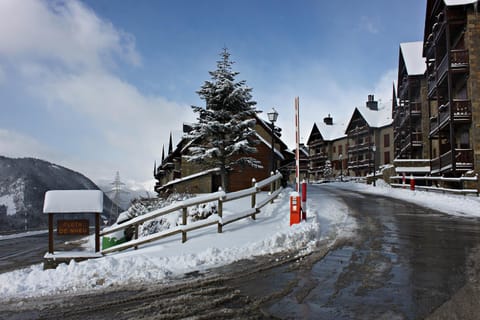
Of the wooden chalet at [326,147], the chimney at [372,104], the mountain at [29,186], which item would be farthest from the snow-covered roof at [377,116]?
the mountain at [29,186]

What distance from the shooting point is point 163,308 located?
4793 millimetres

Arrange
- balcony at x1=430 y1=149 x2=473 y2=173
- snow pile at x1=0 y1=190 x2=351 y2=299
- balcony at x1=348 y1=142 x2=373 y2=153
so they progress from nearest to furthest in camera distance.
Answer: snow pile at x1=0 y1=190 x2=351 y2=299
balcony at x1=430 y1=149 x2=473 y2=173
balcony at x1=348 y1=142 x2=373 y2=153

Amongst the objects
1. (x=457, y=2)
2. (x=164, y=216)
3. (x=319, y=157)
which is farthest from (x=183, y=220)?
(x=319, y=157)

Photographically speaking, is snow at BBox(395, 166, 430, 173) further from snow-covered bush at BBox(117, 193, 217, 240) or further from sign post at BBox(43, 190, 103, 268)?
sign post at BBox(43, 190, 103, 268)

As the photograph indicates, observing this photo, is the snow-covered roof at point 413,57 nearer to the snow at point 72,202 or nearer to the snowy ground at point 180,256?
the snowy ground at point 180,256

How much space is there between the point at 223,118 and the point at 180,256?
1385cm

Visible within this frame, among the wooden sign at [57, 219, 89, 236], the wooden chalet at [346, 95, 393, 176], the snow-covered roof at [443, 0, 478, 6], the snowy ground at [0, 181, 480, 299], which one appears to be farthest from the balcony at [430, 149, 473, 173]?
the wooden chalet at [346, 95, 393, 176]

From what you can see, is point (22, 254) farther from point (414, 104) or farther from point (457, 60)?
point (414, 104)

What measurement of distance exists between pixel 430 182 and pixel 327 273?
28.5m

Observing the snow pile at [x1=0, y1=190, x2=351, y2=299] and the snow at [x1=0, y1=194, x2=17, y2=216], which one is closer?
the snow pile at [x1=0, y1=190, x2=351, y2=299]

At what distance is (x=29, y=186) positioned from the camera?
100 m

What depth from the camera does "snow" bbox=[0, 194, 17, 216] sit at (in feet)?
284

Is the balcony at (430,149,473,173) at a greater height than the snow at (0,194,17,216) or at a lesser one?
greater

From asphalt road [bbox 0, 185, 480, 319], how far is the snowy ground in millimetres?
495
